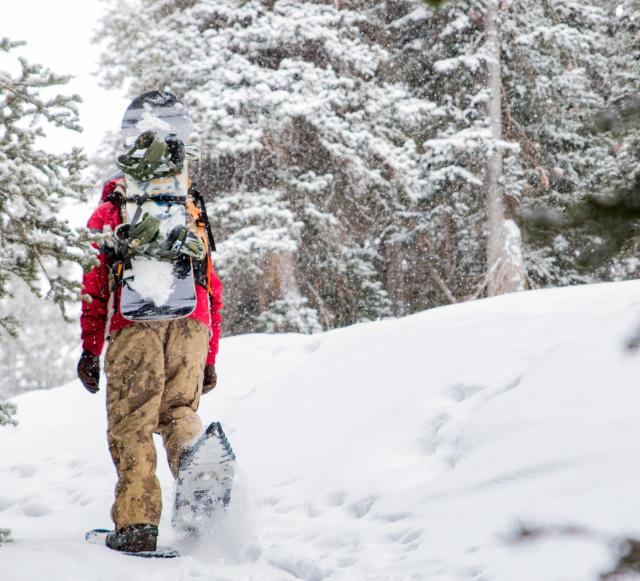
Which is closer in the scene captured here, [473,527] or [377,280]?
[473,527]

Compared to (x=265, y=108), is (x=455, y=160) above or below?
below

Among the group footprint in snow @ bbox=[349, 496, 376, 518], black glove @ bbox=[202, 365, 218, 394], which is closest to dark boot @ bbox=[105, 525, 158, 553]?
black glove @ bbox=[202, 365, 218, 394]

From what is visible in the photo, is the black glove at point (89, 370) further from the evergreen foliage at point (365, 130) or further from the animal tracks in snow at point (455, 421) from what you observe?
the evergreen foliage at point (365, 130)

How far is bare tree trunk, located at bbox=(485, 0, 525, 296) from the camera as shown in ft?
49.6

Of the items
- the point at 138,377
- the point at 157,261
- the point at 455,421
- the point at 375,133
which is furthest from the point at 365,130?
the point at 138,377

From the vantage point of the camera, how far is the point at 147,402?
403 cm

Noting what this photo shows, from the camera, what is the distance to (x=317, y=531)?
14.5 feet

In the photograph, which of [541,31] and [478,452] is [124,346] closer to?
[478,452]

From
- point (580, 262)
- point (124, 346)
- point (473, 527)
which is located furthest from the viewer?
point (124, 346)

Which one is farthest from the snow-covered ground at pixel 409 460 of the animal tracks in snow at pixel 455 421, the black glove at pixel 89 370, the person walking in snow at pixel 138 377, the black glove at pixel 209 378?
the black glove at pixel 89 370

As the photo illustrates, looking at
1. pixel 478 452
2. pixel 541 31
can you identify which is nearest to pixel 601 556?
pixel 478 452

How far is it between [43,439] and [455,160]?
33.2ft

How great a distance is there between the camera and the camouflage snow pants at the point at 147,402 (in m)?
3.87

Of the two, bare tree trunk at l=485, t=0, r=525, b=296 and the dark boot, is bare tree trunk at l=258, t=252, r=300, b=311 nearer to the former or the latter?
bare tree trunk at l=485, t=0, r=525, b=296
